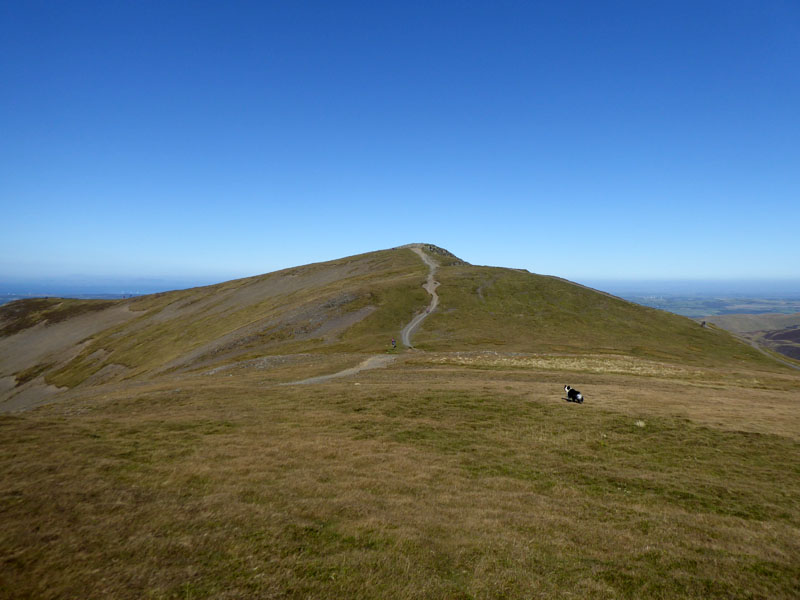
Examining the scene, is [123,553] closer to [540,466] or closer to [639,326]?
[540,466]

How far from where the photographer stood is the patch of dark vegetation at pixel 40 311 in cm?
16412

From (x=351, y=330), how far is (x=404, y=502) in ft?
223

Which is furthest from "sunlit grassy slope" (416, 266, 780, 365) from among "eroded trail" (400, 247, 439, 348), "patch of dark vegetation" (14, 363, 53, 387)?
"patch of dark vegetation" (14, 363, 53, 387)

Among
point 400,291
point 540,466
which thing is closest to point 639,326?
point 400,291

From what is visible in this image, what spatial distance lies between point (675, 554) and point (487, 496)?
654cm

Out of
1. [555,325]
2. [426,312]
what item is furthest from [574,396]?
[426,312]

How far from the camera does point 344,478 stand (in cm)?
1664

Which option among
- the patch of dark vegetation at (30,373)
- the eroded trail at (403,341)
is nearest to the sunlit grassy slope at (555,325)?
the eroded trail at (403,341)

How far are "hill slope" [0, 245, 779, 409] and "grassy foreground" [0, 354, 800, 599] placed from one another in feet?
132

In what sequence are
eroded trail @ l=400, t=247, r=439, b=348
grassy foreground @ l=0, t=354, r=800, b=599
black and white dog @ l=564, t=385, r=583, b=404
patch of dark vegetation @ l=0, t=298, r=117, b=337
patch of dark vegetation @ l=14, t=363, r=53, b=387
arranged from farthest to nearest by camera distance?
1. patch of dark vegetation @ l=0, t=298, r=117, b=337
2. patch of dark vegetation @ l=14, t=363, r=53, b=387
3. eroded trail @ l=400, t=247, r=439, b=348
4. black and white dog @ l=564, t=385, r=583, b=404
5. grassy foreground @ l=0, t=354, r=800, b=599

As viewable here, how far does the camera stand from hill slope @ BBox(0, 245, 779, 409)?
7456 cm

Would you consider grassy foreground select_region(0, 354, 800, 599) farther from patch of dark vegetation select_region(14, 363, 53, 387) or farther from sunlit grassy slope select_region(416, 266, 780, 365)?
patch of dark vegetation select_region(14, 363, 53, 387)

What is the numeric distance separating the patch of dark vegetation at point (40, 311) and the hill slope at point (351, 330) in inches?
252

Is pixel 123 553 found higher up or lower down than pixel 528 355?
higher up
